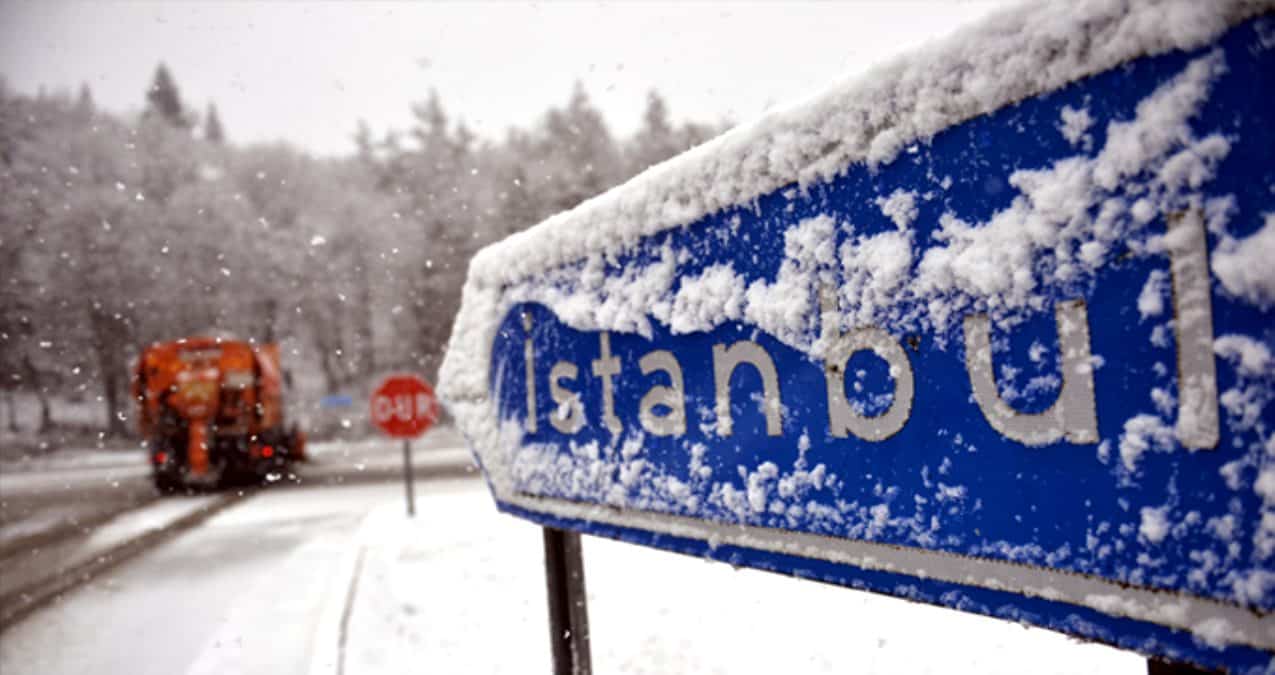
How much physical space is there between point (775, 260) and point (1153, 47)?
1.60 feet

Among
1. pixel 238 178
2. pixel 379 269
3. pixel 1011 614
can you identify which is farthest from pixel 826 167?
pixel 238 178

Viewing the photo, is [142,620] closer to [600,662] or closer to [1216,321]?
[600,662]

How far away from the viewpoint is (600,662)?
3424 mm

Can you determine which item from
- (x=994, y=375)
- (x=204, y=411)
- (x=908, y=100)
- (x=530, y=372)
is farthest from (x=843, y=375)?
(x=204, y=411)

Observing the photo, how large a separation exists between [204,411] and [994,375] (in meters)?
16.3

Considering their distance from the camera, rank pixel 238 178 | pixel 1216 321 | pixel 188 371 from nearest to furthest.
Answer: pixel 1216 321 → pixel 188 371 → pixel 238 178

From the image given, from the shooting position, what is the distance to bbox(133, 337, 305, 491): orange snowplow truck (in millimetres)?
14117

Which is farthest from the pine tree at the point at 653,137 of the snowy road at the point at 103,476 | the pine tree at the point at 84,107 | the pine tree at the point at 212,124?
the pine tree at the point at 212,124

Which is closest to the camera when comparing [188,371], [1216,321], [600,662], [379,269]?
[1216,321]

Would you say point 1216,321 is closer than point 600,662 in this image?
Yes

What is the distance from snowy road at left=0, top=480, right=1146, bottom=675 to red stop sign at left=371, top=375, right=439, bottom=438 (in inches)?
45.3

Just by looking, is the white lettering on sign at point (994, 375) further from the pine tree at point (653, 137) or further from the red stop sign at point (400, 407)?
the pine tree at point (653, 137)

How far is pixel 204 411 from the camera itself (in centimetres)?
1425

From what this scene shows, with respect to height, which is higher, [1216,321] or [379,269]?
[379,269]
